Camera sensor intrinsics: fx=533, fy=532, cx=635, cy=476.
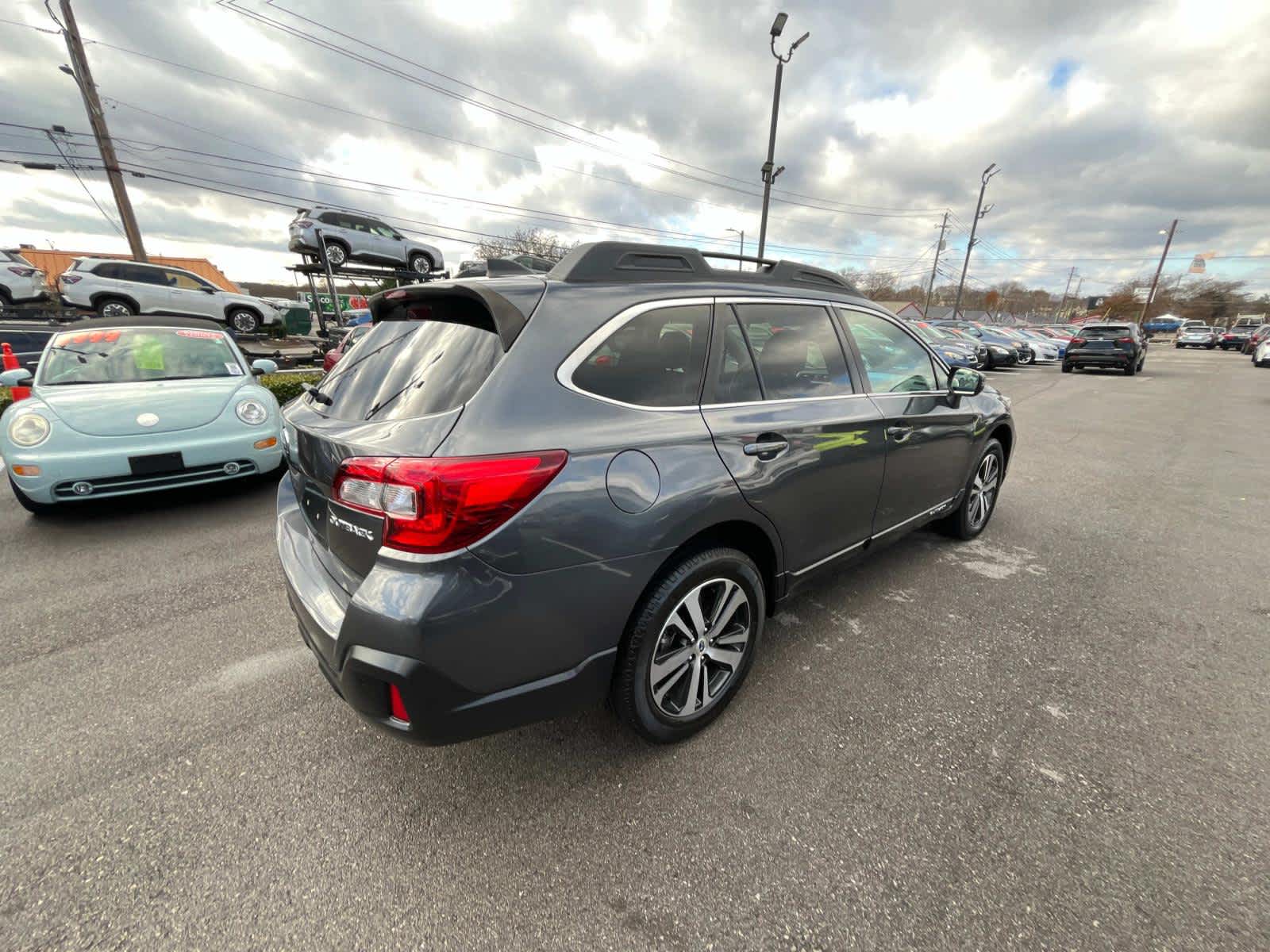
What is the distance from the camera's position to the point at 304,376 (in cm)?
898

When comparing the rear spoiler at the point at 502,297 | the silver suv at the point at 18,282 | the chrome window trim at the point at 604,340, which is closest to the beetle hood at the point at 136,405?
the rear spoiler at the point at 502,297

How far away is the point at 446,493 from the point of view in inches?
57.5

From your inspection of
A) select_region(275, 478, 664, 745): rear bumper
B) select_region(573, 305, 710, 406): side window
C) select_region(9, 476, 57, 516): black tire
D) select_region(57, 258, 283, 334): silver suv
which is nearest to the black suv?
select_region(573, 305, 710, 406): side window

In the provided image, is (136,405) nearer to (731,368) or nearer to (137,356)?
(137,356)

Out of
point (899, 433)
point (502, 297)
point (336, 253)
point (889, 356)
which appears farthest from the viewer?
point (336, 253)

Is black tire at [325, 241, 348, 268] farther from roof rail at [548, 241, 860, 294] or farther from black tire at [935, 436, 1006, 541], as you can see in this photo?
black tire at [935, 436, 1006, 541]

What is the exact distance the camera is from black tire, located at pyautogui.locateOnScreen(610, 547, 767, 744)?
186 centimetres

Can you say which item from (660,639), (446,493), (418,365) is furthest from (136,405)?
(660,639)

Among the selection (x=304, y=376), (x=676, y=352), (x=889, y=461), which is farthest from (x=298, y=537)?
(x=304, y=376)

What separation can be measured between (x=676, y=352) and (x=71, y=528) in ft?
15.7

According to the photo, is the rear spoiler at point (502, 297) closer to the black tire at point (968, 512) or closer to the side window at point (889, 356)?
the side window at point (889, 356)

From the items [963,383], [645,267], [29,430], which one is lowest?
[29,430]

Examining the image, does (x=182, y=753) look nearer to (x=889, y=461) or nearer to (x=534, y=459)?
(x=534, y=459)

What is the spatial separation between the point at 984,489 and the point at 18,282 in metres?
24.1
